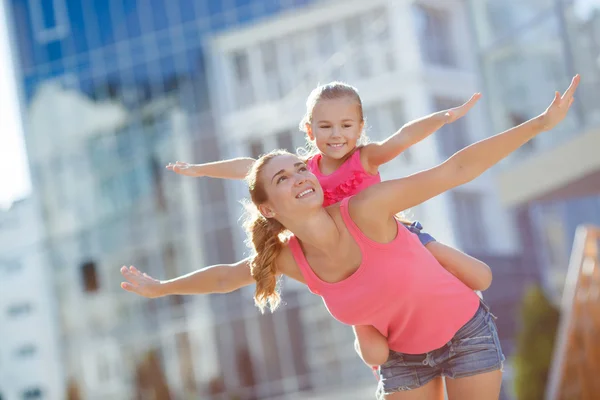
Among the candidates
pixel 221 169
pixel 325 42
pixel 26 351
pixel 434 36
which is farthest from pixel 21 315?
pixel 221 169

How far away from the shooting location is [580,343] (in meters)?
8.93

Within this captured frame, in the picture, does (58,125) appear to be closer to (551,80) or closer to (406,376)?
(551,80)

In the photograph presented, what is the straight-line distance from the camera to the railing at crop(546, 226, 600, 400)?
8672 millimetres

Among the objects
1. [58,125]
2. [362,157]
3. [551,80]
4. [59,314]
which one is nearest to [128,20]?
[58,125]

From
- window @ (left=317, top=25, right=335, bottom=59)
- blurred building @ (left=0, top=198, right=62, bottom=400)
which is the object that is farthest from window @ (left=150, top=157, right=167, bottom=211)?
blurred building @ (left=0, top=198, right=62, bottom=400)

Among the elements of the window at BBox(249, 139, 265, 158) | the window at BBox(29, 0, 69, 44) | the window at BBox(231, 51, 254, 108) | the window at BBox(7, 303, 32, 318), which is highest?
the window at BBox(29, 0, 69, 44)

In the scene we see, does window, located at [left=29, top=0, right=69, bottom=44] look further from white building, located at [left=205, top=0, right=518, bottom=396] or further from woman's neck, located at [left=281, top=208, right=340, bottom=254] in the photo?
woman's neck, located at [left=281, top=208, right=340, bottom=254]

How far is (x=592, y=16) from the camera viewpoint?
38.5 feet

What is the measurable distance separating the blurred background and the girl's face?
18.8 meters

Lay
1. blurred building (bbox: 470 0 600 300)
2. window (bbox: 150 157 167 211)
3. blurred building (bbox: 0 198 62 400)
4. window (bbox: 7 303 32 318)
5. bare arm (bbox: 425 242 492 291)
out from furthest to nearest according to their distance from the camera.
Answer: window (bbox: 7 303 32 318) < blurred building (bbox: 0 198 62 400) < window (bbox: 150 157 167 211) < blurred building (bbox: 470 0 600 300) < bare arm (bbox: 425 242 492 291)

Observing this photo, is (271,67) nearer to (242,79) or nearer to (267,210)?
(242,79)

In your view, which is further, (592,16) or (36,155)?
(36,155)

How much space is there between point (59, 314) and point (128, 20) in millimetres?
7949

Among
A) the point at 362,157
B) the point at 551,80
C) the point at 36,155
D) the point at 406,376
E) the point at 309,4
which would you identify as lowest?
the point at 406,376
